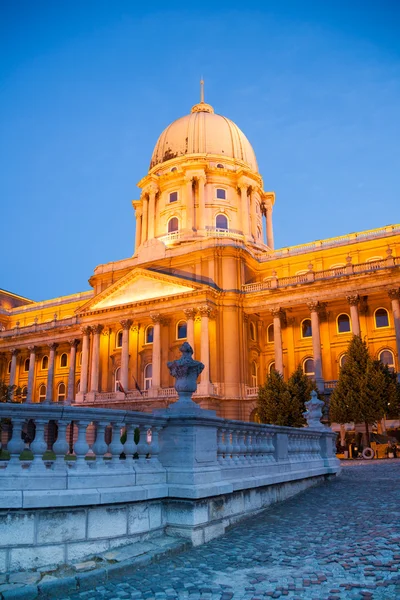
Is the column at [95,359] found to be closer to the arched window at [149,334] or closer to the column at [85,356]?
the column at [85,356]

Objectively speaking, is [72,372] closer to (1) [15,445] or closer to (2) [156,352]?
(2) [156,352]

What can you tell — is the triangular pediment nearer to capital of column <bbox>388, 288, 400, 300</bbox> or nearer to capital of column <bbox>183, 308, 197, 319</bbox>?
capital of column <bbox>183, 308, 197, 319</bbox>

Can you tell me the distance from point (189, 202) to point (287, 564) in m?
55.7

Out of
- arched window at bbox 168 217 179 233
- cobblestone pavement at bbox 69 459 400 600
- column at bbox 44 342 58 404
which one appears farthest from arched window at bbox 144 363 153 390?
cobblestone pavement at bbox 69 459 400 600

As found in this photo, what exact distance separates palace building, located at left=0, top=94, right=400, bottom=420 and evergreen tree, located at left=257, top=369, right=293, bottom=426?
16.3 ft

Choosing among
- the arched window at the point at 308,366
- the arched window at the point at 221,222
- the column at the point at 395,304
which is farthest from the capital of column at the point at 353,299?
the arched window at the point at 221,222

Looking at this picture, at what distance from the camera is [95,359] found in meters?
51.2

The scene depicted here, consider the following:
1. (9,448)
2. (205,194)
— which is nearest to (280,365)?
(205,194)

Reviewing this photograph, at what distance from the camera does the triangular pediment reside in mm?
48000

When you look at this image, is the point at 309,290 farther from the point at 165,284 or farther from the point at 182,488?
the point at 182,488

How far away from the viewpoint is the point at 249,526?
9.59 m

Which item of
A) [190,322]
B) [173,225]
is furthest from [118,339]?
[173,225]

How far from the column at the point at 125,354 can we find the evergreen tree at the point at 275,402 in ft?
48.0

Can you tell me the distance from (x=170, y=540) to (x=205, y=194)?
5612 centimetres
